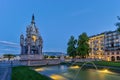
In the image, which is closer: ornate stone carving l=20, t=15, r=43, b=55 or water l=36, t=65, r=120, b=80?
water l=36, t=65, r=120, b=80

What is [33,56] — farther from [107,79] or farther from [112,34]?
[112,34]

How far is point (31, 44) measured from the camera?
241ft

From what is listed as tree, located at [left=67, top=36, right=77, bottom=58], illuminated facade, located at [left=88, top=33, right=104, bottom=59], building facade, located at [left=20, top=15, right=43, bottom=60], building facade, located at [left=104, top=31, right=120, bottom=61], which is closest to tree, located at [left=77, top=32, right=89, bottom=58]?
tree, located at [left=67, top=36, right=77, bottom=58]

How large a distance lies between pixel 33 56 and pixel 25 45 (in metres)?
6.82

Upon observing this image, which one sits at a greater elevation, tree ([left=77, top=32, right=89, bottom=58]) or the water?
tree ([left=77, top=32, right=89, bottom=58])

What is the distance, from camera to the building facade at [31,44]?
7212 cm

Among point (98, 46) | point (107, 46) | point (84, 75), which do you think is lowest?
point (84, 75)

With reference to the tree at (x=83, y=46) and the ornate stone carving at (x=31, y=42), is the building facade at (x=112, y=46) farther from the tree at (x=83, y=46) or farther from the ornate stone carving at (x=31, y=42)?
the ornate stone carving at (x=31, y=42)

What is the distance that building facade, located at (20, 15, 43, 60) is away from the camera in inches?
2840

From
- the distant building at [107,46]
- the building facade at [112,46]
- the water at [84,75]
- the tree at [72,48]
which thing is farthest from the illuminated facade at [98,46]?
the water at [84,75]

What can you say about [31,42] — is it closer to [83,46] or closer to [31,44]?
[31,44]

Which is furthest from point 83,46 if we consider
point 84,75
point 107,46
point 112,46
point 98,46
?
point 98,46

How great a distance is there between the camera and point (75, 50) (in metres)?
89.8

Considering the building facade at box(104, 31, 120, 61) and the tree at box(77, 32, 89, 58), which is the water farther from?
the building facade at box(104, 31, 120, 61)
